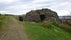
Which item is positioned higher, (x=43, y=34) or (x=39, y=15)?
(x=39, y=15)

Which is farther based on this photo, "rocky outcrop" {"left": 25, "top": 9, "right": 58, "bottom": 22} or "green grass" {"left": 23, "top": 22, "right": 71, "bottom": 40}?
"rocky outcrop" {"left": 25, "top": 9, "right": 58, "bottom": 22}

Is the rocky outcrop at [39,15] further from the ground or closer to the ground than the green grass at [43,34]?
further from the ground

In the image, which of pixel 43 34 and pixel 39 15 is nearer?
pixel 43 34

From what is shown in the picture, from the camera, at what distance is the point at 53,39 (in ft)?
77.4

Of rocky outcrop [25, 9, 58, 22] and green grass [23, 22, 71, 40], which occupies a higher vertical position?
rocky outcrop [25, 9, 58, 22]

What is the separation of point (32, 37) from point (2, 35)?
3.06 metres

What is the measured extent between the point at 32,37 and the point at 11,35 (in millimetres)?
2161

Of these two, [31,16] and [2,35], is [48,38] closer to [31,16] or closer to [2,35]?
[2,35]

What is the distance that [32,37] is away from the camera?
22219mm

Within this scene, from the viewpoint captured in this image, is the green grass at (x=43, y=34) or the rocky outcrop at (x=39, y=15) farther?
the rocky outcrop at (x=39, y=15)

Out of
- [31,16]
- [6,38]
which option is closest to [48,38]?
[6,38]

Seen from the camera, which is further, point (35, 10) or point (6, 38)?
point (35, 10)

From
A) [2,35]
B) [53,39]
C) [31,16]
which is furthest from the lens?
[31,16]

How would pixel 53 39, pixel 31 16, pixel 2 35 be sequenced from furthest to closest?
pixel 31 16 < pixel 53 39 < pixel 2 35
